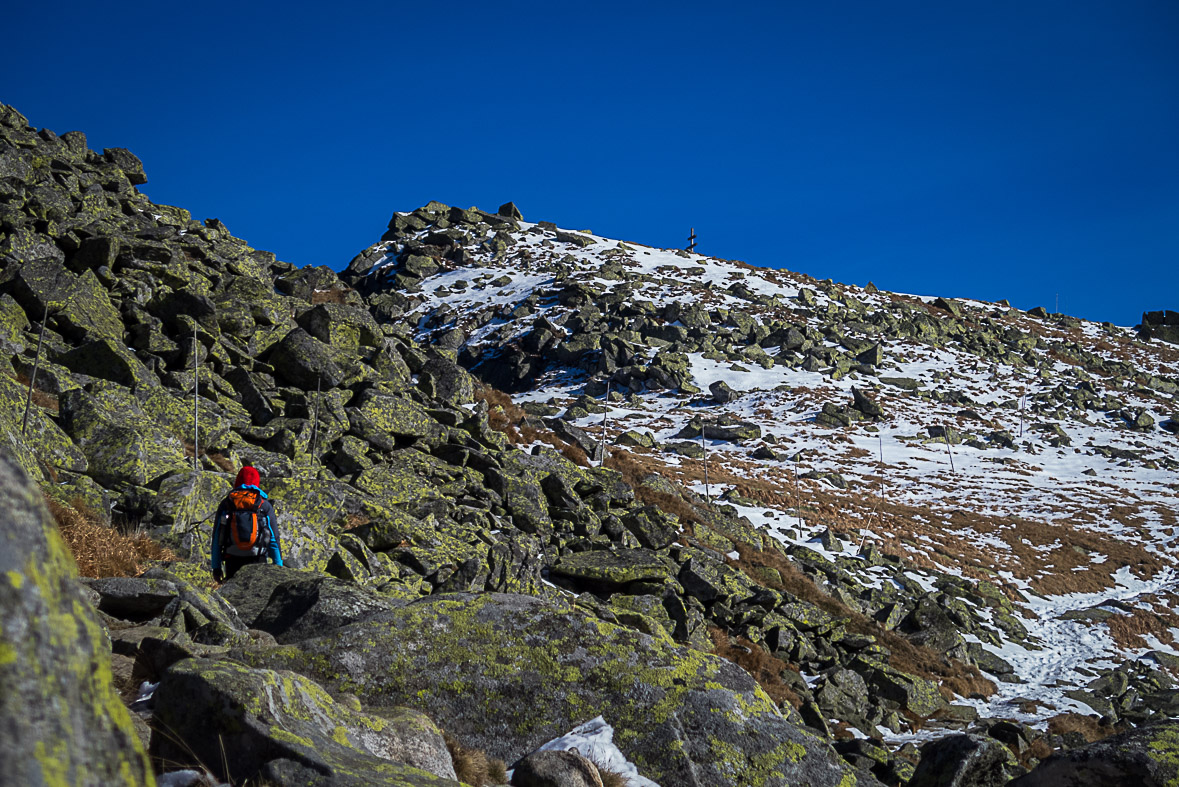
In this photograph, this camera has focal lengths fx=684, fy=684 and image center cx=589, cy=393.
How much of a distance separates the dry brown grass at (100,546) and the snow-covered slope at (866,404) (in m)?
22.6

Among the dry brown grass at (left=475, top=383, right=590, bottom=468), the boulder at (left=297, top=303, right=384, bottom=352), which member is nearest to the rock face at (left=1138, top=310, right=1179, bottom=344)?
the dry brown grass at (left=475, top=383, right=590, bottom=468)

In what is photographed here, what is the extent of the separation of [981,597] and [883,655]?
12.9m

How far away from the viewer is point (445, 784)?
13.1ft

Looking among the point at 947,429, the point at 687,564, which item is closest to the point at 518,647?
the point at 687,564

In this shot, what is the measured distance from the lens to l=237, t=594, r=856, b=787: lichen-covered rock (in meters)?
5.97

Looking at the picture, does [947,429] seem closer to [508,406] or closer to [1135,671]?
[1135,671]

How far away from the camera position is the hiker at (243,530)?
9.49 m

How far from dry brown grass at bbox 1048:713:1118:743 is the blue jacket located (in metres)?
20.3

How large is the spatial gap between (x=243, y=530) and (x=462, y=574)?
209 inches

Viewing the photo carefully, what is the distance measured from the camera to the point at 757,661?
57.7 feet

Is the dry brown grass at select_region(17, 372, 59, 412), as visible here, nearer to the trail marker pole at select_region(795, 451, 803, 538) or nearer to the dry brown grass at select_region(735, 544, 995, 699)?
the dry brown grass at select_region(735, 544, 995, 699)

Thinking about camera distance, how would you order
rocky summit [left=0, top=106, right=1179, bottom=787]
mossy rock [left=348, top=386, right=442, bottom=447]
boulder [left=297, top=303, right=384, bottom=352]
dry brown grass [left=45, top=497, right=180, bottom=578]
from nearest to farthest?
rocky summit [left=0, top=106, right=1179, bottom=787] < dry brown grass [left=45, top=497, right=180, bottom=578] < mossy rock [left=348, top=386, right=442, bottom=447] < boulder [left=297, top=303, right=384, bottom=352]

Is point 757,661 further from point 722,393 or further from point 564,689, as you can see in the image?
point 722,393

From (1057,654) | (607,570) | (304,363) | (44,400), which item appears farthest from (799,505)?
(44,400)
